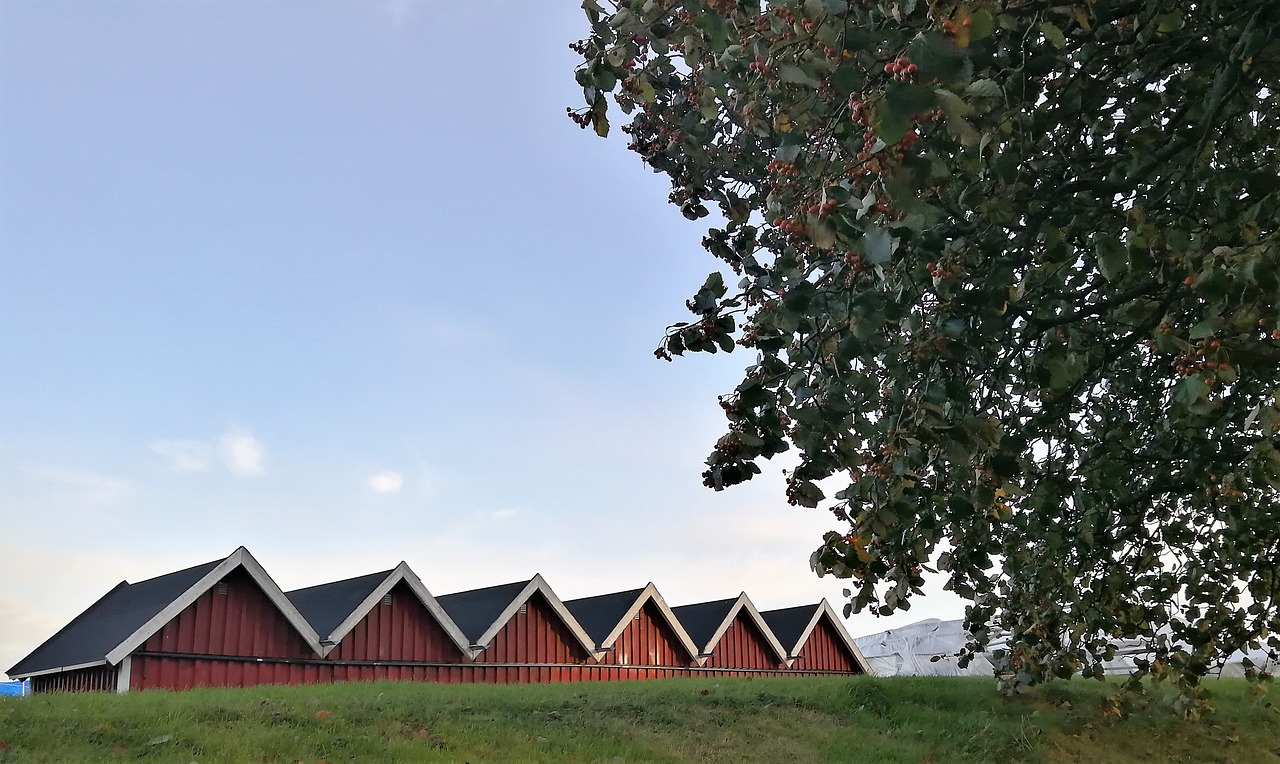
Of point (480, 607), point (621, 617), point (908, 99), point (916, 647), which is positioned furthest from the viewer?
point (916, 647)

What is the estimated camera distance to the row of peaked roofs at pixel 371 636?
21125 millimetres

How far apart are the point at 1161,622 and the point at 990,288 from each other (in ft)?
21.2

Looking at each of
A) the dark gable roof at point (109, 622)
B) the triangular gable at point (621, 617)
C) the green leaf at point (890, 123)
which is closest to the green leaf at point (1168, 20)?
the green leaf at point (890, 123)

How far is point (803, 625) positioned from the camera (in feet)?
114

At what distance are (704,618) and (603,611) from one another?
167 inches

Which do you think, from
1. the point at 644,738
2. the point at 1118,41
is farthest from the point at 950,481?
the point at 644,738

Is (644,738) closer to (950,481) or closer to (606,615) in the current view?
(950,481)

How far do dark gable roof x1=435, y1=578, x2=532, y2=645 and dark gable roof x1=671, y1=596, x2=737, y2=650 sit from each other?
6.85m

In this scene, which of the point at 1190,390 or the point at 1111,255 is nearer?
the point at 1190,390

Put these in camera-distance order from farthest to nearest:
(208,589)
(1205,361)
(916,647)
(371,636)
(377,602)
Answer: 1. (916,647)
2. (377,602)
3. (371,636)
4. (208,589)
5. (1205,361)

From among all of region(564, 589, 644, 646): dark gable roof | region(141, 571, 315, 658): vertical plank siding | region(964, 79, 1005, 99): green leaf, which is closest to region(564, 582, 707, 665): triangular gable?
region(564, 589, 644, 646): dark gable roof

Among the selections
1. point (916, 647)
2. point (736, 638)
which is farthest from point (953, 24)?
point (916, 647)

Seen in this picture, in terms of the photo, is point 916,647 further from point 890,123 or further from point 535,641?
point 890,123

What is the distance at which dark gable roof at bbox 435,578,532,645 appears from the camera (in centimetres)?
2650
